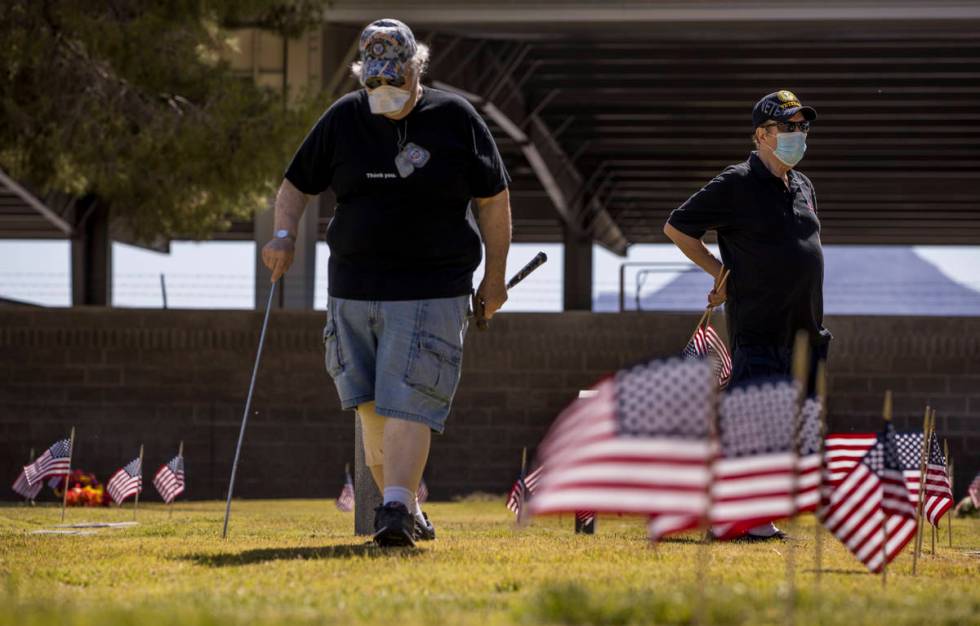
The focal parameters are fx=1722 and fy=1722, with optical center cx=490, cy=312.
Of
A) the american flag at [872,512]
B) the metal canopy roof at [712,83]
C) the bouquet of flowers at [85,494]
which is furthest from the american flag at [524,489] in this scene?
the metal canopy roof at [712,83]

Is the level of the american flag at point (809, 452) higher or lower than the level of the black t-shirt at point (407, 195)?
lower

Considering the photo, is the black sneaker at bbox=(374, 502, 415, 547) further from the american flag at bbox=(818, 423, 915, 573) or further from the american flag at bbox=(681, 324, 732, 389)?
the american flag at bbox=(681, 324, 732, 389)

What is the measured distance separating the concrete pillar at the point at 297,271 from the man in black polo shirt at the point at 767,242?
772 inches

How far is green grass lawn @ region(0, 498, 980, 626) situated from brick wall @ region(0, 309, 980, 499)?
16.0 meters

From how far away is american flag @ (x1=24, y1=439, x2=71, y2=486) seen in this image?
1608 cm

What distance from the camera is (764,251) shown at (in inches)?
327

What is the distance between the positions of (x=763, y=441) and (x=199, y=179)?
17.6 metres

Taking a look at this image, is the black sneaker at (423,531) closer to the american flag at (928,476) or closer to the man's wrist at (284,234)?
the man's wrist at (284,234)

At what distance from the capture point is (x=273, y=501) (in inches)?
901

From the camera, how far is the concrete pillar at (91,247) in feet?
119

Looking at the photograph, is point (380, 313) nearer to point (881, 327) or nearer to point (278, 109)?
point (278, 109)

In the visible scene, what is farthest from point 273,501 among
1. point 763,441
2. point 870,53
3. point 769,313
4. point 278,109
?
point 763,441

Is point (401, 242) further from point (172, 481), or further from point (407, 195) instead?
point (172, 481)

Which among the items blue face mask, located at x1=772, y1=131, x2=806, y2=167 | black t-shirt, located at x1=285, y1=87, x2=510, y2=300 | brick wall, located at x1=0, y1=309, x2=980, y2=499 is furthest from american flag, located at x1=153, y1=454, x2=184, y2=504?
black t-shirt, located at x1=285, y1=87, x2=510, y2=300
